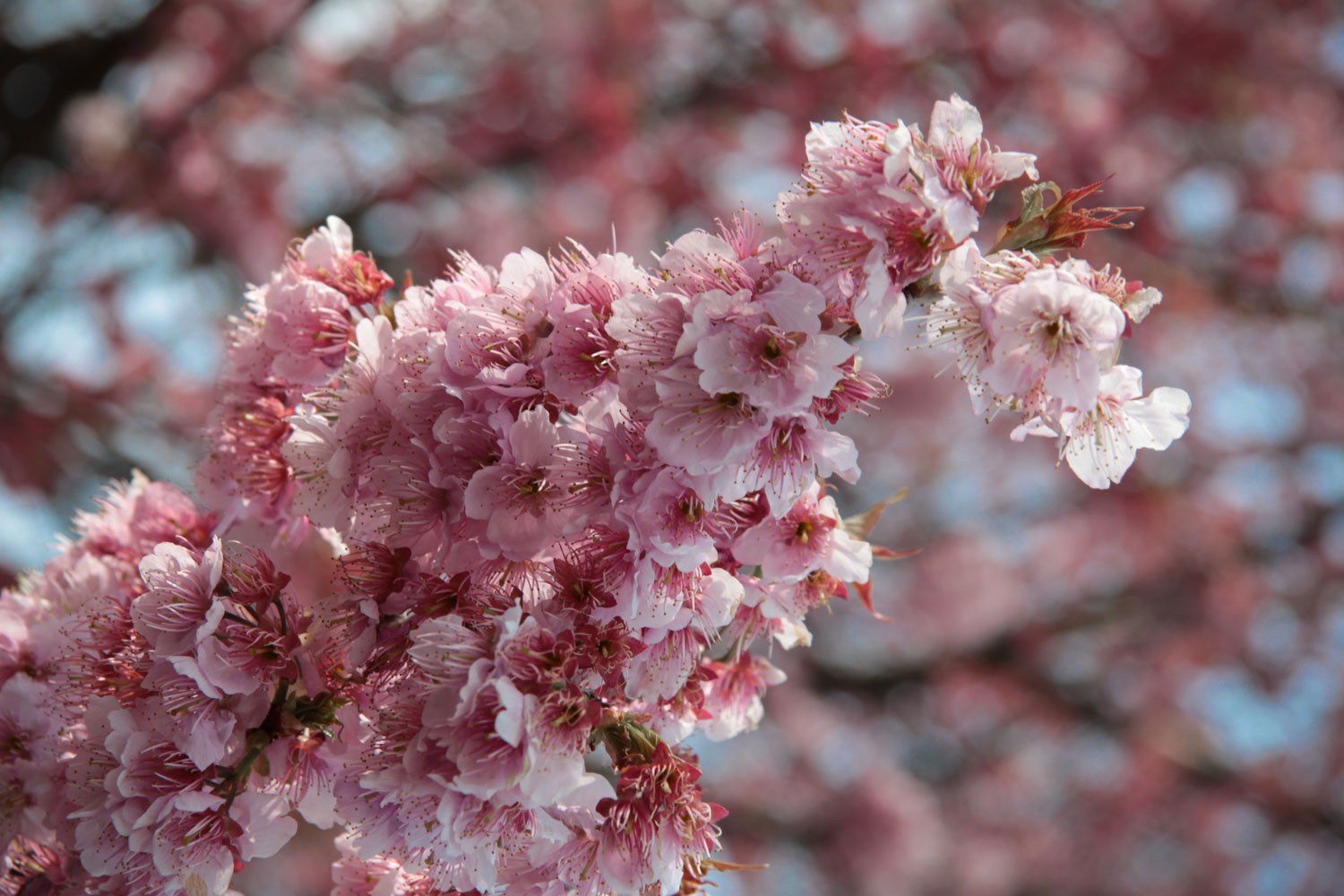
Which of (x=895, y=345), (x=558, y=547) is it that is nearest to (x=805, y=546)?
(x=558, y=547)

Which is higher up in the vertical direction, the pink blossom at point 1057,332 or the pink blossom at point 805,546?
the pink blossom at point 1057,332

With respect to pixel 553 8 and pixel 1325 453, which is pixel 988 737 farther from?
pixel 553 8

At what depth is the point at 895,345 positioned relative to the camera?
4.28m

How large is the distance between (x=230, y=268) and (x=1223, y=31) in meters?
5.85

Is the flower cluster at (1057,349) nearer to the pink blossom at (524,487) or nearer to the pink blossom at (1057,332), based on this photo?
the pink blossom at (1057,332)

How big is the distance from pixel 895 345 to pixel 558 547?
3.31 metres

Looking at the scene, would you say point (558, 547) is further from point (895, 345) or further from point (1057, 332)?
point (895, 345)

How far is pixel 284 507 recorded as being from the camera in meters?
1.46

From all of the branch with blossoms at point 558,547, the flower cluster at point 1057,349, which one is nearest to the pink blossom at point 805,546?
the branch with blossoms at point 558,547

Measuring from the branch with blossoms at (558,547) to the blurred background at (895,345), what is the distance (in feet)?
8.72

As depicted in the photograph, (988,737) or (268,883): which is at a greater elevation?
(268,883)

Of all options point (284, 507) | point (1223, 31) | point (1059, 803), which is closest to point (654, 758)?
point (284, 507)

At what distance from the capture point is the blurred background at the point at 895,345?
16.1ft

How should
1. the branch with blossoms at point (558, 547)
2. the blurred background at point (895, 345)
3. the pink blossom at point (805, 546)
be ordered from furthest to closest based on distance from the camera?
the blurred background at point (895, 345)
the pink blossom at point (805, 546)
the branch with blossoms at point (558, 547)
